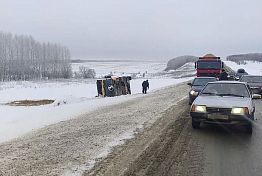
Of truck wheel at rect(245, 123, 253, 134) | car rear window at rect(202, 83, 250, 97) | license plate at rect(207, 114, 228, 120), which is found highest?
car rear window at rect(202, 83, 250, 97)

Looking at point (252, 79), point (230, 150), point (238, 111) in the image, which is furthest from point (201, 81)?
point (230, 150)

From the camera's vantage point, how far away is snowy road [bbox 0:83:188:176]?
6520 millimetres

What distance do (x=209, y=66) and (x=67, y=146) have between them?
29.2m

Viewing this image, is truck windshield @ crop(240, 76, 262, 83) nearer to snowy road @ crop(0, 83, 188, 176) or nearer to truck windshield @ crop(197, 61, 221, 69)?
truck windshield @ crop(197, 61, 221, 69)

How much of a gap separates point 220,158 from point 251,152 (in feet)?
3.42

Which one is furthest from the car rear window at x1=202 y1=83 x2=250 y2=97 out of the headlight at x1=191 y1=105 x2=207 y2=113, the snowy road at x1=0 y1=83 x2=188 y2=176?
the snowy road at x1=0 y1=83 x2=188 y2=176

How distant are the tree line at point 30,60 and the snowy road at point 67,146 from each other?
80095 mm

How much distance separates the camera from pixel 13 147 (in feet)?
28.2

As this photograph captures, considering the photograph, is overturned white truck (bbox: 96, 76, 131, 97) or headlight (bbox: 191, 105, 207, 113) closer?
headlight (bbox: 191, 105, 207, 113)

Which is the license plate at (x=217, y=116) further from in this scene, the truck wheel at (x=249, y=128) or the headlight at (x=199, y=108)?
the truck wheel at (x=249, y=128)

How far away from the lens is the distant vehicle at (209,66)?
3540cm

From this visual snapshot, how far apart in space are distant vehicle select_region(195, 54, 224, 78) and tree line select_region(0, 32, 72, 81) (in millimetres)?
63141

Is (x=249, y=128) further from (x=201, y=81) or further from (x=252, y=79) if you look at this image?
(x=252, y=79)

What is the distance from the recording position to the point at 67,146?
843 cm
